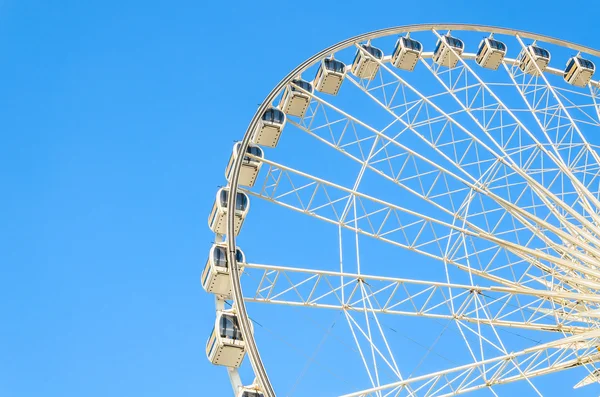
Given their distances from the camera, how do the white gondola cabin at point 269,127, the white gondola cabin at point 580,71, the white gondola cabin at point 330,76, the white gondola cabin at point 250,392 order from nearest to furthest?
the white gondola cabin at point 250,392, the white gondola cabin at point 269,127, the white gondola cabin at point 330,76, the white gondola cabin at point 580,71

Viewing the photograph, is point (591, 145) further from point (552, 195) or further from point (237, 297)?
point (237, 297)

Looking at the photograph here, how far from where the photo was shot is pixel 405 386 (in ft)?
70.7

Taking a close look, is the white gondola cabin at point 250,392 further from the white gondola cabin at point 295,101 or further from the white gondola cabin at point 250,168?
the white gondola cabin at point 295,101

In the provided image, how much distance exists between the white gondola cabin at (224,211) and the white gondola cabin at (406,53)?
33.9 feet

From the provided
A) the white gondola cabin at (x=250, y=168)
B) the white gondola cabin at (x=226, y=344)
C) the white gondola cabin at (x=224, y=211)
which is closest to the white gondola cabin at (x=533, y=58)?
the white gondola cabin at (x=250, y=168)

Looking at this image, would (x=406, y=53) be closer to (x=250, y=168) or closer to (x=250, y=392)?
(x=250, y=168)

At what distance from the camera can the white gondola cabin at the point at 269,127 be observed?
96.6 ft

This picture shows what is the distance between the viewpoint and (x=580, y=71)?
119ft

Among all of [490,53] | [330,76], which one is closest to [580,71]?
[490,53]

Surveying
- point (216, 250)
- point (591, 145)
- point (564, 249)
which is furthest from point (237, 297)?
point (591, 145)

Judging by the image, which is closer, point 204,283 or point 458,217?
point 204,283

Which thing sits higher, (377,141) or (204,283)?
(377,141)

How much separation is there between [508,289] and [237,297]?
25.4ft

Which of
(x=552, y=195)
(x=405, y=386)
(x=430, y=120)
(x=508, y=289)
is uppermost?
(x=430, y=120)
